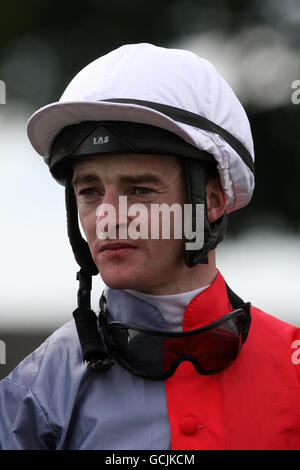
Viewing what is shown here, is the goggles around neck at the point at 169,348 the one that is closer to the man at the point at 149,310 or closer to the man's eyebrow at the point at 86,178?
the man at the point at 149,310

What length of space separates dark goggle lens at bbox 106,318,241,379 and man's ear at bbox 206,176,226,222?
15.2 inches

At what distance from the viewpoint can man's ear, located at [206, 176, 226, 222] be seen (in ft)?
7.24

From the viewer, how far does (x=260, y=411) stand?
1989mm

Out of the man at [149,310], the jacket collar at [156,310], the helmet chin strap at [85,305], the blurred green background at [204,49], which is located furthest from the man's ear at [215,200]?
the blurred green background at [204,49]

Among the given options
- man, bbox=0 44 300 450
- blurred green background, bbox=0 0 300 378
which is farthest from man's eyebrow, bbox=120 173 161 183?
blurred green background, bbox=0 0 300 378

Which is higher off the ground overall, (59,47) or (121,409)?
(59,47)

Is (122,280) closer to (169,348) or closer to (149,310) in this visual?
(149,310)

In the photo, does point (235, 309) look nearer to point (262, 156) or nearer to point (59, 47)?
point (262, 156)

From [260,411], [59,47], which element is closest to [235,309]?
[260,411]

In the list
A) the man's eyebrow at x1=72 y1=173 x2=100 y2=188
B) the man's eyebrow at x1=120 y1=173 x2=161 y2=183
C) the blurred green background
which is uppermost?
the blurred green background

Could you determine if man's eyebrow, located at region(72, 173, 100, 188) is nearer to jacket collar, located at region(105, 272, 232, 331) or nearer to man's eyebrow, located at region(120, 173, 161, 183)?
man's eyebrow, located at region(120, 173, 161, 183)

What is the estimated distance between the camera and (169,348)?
2014 mm

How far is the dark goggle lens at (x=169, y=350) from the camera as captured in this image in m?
2.01
